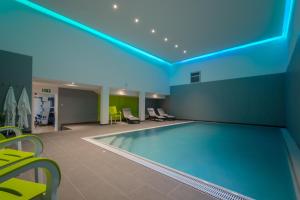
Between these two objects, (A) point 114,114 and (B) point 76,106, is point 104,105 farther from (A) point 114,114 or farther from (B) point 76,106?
(B) point 76,106

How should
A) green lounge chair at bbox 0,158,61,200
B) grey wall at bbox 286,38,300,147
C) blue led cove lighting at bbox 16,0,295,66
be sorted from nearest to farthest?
green lounge chair at bbox 0,158,61,200, grey wall at bbox 286,38,300,147, blue led cove lighting at bbox 16,0,295,66

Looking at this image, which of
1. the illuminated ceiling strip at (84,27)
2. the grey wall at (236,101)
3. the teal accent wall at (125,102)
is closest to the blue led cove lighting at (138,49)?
the illuminated ceiling strip at (84,27)

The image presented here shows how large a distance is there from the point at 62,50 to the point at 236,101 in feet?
33.6

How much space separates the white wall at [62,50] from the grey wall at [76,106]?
2111 mm

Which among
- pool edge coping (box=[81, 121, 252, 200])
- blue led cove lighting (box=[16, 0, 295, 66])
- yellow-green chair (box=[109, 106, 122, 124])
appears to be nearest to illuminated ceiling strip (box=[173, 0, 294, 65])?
blue led cove lighting (box=[16, 0, 295, 66])

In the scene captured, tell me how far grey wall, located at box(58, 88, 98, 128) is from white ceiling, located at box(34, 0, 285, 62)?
421cm

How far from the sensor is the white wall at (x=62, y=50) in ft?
16.7

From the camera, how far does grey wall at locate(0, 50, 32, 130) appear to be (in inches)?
178

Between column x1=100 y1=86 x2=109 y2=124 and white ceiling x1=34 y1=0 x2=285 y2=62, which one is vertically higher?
white ceiling x1=34 y1=0 x2=285 y2=62

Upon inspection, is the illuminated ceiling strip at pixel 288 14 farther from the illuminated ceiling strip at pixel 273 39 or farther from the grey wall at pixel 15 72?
the grey wall at pixel 15 72

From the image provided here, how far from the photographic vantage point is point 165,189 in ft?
6.39

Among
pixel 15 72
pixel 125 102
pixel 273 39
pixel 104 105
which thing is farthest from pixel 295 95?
pixel 125 102

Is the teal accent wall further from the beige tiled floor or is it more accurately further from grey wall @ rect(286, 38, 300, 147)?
grey wall @ rect(286, 38, 300, 147)

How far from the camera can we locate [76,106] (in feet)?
28.7
